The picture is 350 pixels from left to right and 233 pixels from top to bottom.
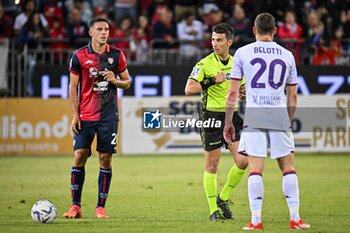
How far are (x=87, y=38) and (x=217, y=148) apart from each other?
1282cm

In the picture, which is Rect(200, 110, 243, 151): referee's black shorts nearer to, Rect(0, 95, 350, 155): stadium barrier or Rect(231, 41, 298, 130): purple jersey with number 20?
Rect(231, 41, 298, 130): purple jersey with number 20

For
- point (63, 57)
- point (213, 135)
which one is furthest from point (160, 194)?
point (63, 57)

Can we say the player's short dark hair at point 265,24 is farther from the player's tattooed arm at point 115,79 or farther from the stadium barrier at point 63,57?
the stadium barrier at point 63,57

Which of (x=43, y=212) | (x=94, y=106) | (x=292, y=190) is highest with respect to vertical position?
(x=94, y=106)

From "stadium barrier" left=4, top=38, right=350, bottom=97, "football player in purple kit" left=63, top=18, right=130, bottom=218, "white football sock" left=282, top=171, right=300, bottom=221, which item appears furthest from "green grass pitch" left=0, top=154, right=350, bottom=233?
"stadium barrier" left=4, top=38, right=350, bottom=97

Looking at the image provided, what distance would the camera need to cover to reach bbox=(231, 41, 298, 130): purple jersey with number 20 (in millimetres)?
9570

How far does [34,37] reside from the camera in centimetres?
2344

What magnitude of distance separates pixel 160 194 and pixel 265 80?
5.43 metres

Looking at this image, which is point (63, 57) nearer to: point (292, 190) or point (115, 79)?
point (115, 79)

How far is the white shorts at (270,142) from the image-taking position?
31.6ft

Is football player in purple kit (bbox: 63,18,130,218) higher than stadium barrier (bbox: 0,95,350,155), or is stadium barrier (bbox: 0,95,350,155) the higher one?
football player in purple kit (bbox: 63,18,130,218)

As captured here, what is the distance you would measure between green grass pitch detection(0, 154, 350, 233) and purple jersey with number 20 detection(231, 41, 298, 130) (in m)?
1.28

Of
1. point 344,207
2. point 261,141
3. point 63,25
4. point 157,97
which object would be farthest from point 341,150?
point 261,141

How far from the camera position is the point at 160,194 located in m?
14.6
